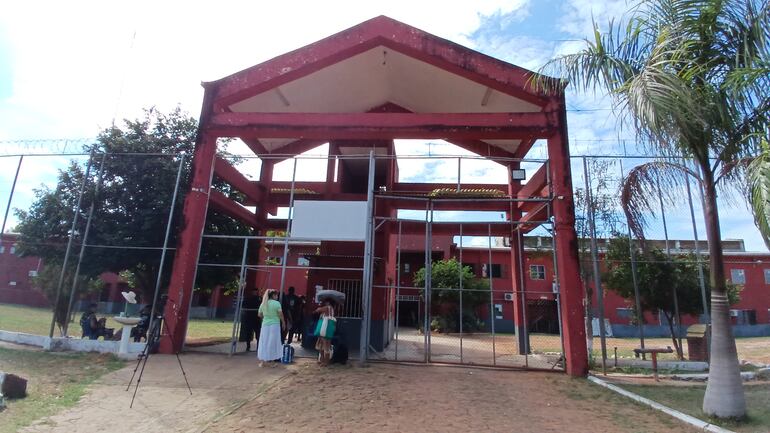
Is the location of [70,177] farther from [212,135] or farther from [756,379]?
[756,379]

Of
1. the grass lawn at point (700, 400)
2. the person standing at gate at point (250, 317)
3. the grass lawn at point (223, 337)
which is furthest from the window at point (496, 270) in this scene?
the grass lawn at point (700, 400)

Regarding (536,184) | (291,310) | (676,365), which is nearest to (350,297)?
(291,310)

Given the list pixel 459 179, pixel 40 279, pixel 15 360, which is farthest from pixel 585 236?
pixel 40 279

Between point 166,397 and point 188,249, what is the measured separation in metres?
4.81

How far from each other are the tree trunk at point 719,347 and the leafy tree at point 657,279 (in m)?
7.46

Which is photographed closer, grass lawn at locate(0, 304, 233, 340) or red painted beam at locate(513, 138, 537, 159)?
red painted beam at locate(513, 138, 537, 159)

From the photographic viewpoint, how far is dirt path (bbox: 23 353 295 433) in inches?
221

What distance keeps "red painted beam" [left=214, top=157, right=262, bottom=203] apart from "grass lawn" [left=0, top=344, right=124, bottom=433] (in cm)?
534

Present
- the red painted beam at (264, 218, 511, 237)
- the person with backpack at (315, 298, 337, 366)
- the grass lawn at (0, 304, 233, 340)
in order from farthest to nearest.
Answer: the grass lawn at (0, 304, 233, 340) < the red painted beam at (264, 218, 511, 237) < the person with backpack at (315, 298, 337, 366)

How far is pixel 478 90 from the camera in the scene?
13273mm

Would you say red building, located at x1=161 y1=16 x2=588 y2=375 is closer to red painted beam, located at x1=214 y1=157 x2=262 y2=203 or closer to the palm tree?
red painted beam, located at x1=214 y1=157 x2=262 y2=203

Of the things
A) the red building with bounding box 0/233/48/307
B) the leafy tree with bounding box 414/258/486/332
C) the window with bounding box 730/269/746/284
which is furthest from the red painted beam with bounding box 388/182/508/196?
the red building with bounding box 0/233/48/307

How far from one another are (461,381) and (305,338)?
5.75 meters

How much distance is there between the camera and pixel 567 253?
1019 centimetres
